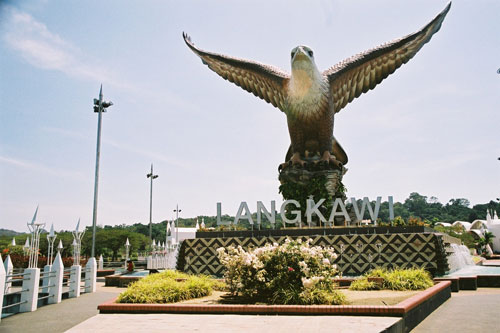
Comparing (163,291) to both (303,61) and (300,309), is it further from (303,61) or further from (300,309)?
(303,61)

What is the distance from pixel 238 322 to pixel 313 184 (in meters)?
19.4

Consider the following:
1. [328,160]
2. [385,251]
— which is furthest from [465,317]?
[328,160]

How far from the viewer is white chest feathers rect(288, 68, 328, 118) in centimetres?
2673

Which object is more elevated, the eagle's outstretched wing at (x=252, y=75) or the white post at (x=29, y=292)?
the eagle's outstretched wing at (x=252, y=75)

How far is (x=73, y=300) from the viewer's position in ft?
49.3

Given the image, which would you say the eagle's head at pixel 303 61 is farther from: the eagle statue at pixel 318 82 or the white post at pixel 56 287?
the white post at pixel 56 287

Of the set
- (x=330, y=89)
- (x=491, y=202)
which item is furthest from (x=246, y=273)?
(x=491, y=202)

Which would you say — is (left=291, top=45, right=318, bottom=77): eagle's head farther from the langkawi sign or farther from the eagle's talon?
the langkawi sign

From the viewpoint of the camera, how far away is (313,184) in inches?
1078

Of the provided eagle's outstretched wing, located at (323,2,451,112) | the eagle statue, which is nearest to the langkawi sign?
the eagle statue

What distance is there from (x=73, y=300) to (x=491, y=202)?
13731cm

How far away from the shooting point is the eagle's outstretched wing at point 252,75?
96.9ft

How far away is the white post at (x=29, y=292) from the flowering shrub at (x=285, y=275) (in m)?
5.97

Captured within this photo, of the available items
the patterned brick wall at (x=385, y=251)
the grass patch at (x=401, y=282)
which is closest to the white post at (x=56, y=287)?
the patterned brick wall at (x=385, y=251)
